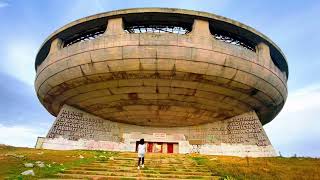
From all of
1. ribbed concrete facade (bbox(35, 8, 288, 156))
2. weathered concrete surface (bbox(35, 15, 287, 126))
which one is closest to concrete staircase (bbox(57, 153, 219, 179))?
weathered concrete surface (bbox(35, 15, 287, 126))

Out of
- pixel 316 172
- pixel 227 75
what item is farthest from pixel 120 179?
pixel 227 75

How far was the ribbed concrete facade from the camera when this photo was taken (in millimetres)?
20453

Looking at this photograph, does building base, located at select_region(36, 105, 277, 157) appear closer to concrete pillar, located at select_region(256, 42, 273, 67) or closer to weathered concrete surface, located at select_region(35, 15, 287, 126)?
weathered concrete surface, located at select_region(35, 15, 287, 126)

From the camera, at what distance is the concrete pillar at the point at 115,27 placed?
841 inches

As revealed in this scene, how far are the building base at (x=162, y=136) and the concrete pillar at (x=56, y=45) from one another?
457 cm

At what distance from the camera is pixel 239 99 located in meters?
23.7

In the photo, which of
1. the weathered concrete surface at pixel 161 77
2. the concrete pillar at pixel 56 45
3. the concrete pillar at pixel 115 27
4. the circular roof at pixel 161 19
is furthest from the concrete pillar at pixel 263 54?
the concrete pillar at pixel 56 45

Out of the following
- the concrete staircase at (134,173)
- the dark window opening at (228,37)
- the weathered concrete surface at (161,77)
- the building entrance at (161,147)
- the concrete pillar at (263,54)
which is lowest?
the concrete staircase at (134,173)

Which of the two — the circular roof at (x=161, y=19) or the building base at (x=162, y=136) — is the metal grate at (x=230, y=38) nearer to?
the circular roof at (x=161, y=19)

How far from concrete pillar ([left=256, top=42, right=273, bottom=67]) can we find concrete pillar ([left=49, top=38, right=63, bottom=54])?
15423mm

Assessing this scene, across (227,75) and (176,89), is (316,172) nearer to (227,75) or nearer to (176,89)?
(227,75)

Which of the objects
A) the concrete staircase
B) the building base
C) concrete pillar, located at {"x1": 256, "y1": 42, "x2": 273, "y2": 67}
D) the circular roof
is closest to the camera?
the concrete staircase

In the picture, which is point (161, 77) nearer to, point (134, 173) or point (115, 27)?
point (115, 27)

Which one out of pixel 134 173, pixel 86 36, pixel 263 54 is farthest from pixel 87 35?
pixel 134 173
